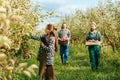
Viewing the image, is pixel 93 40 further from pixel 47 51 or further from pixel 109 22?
pixel 109 22

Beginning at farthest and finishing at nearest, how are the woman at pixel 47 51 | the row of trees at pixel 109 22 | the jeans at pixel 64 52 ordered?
the row of trees at pixel 109 22, the jeans at pixel 64 52, the woman at pixel 47 51

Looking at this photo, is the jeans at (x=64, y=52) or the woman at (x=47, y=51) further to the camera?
→ the jeans at (x=64, y=52)

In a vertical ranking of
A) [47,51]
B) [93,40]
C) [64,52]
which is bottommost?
[64,52]

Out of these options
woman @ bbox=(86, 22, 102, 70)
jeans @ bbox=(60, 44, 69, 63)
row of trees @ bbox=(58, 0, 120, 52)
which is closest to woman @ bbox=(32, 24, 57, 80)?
woman @ bbox=(86, 22, 102, 70)

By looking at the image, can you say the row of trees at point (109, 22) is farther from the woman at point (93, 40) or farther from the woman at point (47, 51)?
the woman at point (47, 51)

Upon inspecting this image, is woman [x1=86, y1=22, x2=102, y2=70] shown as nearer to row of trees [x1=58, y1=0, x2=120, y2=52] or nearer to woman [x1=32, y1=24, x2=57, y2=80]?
woman [x1=32, y1=24, x2=57, y2=80]

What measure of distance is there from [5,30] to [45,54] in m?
8.33

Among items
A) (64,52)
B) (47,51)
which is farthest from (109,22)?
(47,51)

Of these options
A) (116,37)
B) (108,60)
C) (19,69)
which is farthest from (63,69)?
(19,69)

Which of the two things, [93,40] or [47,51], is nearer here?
[47,51]

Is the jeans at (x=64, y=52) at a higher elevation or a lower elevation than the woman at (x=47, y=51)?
lower

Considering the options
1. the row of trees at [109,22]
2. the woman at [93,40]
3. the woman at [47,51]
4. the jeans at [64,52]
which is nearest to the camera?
the woman at [47,51]

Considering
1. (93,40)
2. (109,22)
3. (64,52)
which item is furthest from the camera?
(109,22)

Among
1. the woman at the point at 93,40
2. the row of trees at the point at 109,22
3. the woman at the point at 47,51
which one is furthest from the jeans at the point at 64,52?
the woman at the point at 47,51
